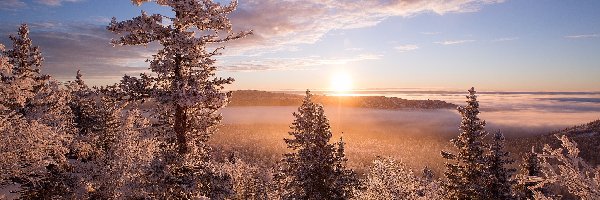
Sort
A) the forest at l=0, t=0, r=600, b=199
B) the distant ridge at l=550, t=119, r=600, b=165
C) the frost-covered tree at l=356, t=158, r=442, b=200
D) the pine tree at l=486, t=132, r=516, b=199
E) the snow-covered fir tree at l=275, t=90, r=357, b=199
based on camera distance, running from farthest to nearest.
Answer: the distant ridge at l=550, t=119, r=600, b=165 → the pine tree at l=486, t=132, r=516, b=199 → the snow-covered fir tree at l=275, t=90, r=357, b=199 → the frost-covered tree at l=356, t=158, r=442, b=200 → the forest at l=0, t=0, r=600, b=199

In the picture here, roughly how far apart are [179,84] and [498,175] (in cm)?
2095

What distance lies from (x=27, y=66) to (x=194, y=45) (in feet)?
82.2

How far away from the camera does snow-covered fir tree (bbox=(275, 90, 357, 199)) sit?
24500mm

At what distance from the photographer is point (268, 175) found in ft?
207

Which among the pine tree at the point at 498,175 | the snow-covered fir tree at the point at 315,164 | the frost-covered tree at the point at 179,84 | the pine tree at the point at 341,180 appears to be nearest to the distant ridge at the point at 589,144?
the pine tree at the point at 498,175

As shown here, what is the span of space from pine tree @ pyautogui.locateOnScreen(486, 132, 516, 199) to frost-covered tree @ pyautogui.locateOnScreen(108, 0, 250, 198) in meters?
18.6

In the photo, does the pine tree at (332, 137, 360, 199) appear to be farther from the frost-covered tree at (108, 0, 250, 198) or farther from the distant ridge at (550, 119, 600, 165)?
the distant ridge at (550, 119, 600, 165)

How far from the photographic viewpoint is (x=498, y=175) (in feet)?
83.3

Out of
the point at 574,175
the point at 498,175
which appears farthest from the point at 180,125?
the point at 498,175

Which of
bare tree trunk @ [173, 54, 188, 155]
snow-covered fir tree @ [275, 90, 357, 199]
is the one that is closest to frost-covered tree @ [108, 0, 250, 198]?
bare tree trunk @ [173, 54, 188, 155]

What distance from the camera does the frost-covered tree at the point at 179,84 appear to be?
13.0 meters

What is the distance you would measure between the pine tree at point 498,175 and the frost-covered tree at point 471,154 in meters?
0.41

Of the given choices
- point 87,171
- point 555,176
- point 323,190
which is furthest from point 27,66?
point 555,176

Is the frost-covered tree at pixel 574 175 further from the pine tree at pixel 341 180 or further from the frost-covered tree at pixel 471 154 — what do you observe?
the frost-covered tree at pixel 471 154
